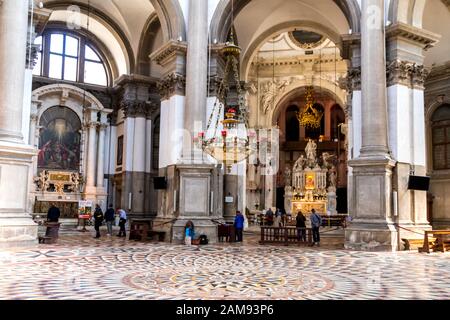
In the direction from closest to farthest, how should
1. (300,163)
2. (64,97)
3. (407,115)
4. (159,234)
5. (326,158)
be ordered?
1. (407,115)
2. (159,234)
3. (64,97)
4. (300,163)
5. (326,158)

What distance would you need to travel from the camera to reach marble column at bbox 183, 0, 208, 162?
15148mm

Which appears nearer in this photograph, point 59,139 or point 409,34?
point 409,34

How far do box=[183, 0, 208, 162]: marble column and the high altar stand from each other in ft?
49.7

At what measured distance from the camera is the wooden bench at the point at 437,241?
12969mm

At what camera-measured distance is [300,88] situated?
30.2 meters

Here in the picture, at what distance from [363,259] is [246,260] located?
268cm

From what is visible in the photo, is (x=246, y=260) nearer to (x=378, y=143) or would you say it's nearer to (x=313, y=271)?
(x=313, y=271)

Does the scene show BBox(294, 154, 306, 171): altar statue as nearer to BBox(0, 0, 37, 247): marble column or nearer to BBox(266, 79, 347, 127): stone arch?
BBox(266, 79, 347, 127): stone arch

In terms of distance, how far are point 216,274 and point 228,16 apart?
10958 mm

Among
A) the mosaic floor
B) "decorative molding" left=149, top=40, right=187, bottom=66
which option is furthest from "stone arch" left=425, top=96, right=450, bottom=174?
"decorative molding" left=149, top=40, right=187, bottom=66

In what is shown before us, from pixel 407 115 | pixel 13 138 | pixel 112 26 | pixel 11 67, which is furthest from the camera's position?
pixel 112 26

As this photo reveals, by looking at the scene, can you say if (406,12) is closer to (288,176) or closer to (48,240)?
(48,240)

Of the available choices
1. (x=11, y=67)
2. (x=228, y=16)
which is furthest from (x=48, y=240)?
(x=228, y=16)

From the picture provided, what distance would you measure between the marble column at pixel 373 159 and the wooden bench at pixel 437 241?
0.76m
